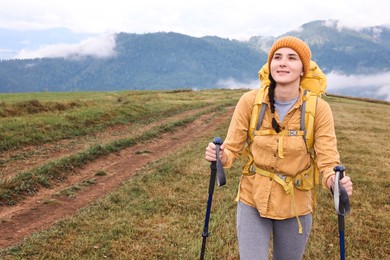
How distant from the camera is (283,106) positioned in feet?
14.2

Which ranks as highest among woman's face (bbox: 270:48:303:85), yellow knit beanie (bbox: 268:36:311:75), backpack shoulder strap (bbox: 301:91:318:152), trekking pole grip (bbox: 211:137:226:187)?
yellow knit beanie (bbox: 268:36:311:75)

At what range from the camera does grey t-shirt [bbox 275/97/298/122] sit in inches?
169

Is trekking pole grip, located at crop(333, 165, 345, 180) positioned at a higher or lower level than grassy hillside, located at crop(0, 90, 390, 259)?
higher

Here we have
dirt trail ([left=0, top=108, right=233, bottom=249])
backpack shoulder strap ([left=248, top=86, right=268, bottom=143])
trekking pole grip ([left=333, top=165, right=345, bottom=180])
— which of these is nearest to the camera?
trekking pole grip ([left=333, top=165, right=345, bottom=180])

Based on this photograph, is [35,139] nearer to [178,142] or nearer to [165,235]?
[178,142]

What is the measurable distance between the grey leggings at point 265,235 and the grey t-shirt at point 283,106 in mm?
1157

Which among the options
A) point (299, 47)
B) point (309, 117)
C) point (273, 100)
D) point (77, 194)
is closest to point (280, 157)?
point (309, 117)

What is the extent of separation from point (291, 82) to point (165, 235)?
511 cm

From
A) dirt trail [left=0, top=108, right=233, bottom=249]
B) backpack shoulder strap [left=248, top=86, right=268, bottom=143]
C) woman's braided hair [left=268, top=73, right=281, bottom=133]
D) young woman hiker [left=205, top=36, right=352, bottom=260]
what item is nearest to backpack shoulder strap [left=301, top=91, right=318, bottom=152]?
young woman hiker [left=205, top=36, right=352, bottom=260]

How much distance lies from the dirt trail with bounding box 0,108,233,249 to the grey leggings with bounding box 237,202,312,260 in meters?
5.66

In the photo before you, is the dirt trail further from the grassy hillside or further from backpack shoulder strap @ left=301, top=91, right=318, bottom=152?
backpack shoulder strap @ left=301, top=91, right=318, bottom=152

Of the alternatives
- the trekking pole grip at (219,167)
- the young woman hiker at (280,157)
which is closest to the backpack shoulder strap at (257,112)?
the young woman hiker at (280,157)

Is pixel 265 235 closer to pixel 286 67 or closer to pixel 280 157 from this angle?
pixel 280 157

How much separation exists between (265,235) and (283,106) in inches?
59.5
